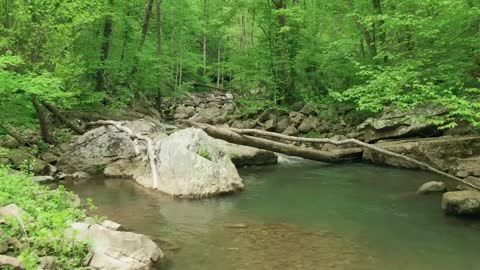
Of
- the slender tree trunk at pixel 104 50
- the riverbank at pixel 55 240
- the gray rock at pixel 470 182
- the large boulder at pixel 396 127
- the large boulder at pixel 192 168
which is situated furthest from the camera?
the slender tree trunk at pixel 104 50

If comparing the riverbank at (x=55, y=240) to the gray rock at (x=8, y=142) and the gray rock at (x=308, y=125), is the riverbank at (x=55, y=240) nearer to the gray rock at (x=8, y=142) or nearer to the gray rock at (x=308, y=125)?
the gray rock at (x=8, y=142)

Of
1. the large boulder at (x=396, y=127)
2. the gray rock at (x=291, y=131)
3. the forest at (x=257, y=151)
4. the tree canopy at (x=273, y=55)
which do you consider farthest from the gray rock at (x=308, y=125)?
the large boulder at (x=396, y=127)

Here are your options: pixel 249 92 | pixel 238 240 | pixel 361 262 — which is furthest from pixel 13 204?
pixel 249 92

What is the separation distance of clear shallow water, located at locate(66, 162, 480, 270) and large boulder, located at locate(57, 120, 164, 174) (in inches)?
52.0

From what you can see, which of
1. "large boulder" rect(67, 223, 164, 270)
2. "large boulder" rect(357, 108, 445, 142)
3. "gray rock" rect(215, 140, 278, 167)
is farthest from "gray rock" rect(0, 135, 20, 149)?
"large boulder" rect(357, 108, 445, 142)

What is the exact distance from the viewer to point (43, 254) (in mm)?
6320

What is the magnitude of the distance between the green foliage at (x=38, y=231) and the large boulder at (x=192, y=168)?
487cm

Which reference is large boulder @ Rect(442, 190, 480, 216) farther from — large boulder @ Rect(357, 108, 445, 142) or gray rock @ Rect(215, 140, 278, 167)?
gray rock @ Rect(215, 140, 278, 167)

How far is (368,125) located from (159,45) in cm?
1451

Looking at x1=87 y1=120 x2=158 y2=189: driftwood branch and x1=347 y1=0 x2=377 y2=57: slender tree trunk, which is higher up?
x1=347 y1=0 x2=377 y2=57: slender tree trunk

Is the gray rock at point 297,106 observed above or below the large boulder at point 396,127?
above

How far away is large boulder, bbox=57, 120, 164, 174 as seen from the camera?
51.3 feet

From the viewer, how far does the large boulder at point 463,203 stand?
421 inches

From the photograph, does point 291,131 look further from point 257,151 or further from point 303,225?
point 303,225
